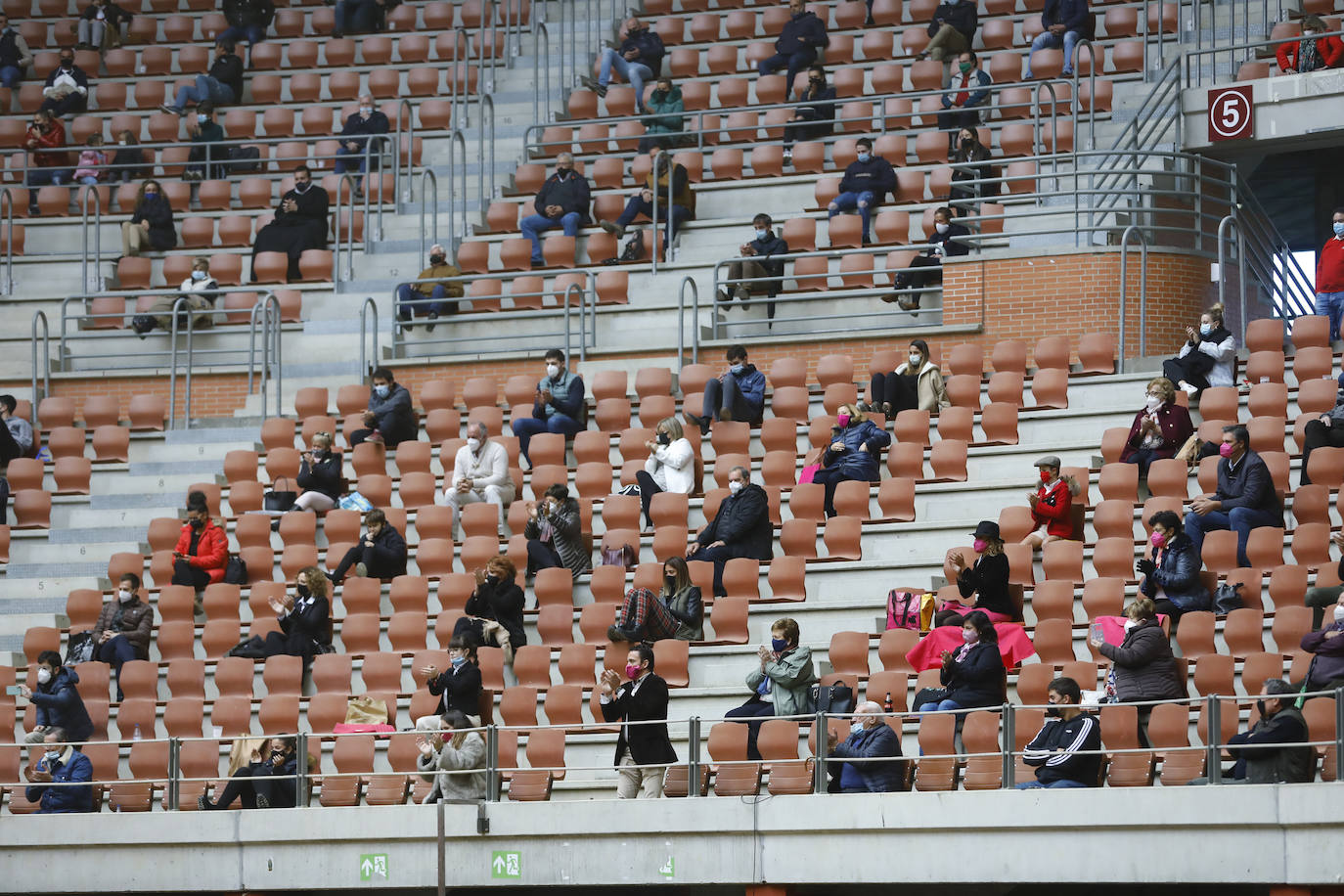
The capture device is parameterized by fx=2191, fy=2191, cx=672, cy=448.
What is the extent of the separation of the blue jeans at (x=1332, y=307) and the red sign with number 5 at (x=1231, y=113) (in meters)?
2.99

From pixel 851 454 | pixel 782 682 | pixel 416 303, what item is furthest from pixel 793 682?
pixel 416 303

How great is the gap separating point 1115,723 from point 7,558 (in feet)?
37.9

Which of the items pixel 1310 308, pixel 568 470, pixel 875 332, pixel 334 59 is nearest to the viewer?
pixel 568 470

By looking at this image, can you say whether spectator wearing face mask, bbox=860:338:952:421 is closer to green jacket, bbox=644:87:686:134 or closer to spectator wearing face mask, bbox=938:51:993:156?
spectator wearing face mask, bbox=938:51:993:156

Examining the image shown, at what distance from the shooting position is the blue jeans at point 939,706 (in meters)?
14.6

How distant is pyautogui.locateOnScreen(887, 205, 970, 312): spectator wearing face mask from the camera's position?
851 inches

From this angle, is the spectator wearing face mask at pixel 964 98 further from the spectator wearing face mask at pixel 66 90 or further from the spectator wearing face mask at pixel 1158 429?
the spectator wearing face mask at pixel 66 90

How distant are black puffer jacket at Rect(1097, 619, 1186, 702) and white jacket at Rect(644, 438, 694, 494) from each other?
5695 mm

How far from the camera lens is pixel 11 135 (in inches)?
1147

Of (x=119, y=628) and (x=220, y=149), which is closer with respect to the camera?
(x=119, y=628)

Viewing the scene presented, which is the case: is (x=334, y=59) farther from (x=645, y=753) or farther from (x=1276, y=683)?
(x=1276, y=683)

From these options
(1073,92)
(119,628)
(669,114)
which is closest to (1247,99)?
(1073,92)

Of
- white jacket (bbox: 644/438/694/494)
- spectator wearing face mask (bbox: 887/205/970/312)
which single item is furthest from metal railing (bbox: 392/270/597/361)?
white jacket (bbox: 644/438/694/494)

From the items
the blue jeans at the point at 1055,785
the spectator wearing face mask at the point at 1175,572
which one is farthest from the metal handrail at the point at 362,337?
the blue jeans at the point at 1055,785
